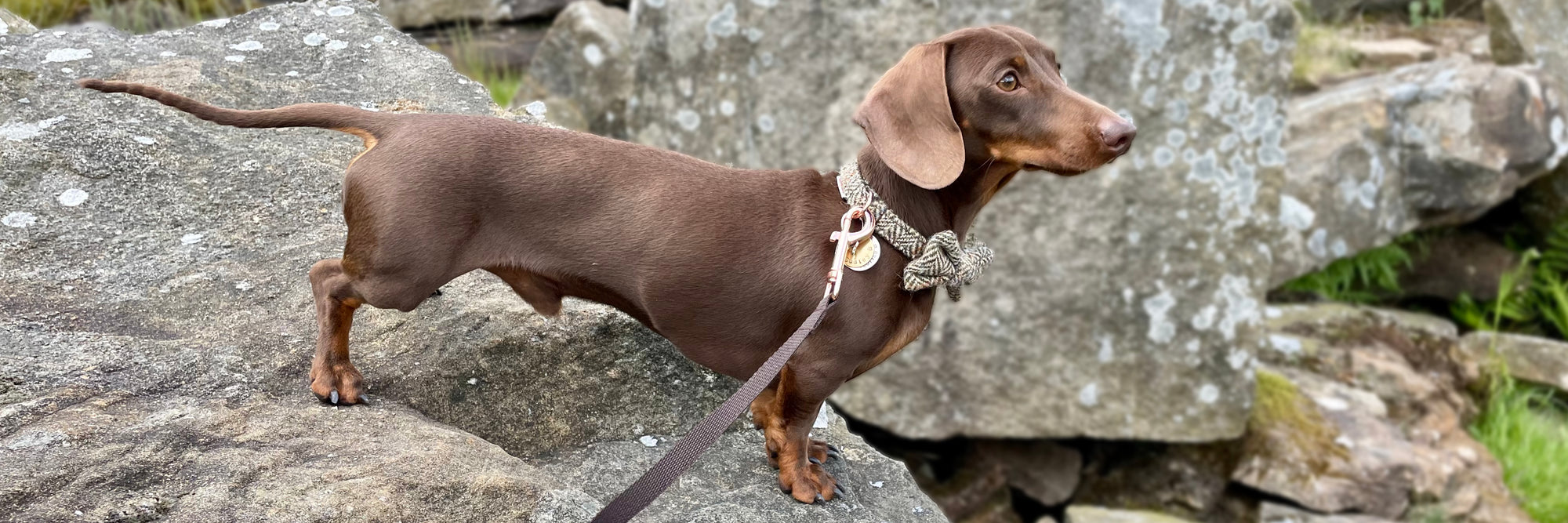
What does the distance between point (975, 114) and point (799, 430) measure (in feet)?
2.78

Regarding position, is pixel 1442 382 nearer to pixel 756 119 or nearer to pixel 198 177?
pixel 756 119

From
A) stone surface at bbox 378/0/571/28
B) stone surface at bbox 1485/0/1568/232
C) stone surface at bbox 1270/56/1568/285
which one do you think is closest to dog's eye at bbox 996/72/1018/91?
stone surface at bbox 1270/56/1568/285

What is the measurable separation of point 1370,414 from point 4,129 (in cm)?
585

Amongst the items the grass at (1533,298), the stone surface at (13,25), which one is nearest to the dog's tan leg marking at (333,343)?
the stone surface at (13,25)

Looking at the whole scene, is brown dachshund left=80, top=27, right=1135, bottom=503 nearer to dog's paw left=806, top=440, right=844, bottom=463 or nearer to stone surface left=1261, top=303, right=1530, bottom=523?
dog's paw left=806, top=440, right=844, bottom=463

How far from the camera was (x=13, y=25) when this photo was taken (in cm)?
443

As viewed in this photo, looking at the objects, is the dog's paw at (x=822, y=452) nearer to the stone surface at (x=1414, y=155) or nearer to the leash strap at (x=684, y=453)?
the leash strap at (x=684, y=453)

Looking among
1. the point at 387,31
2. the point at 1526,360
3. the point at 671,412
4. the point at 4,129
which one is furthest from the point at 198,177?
the point at 1526,360

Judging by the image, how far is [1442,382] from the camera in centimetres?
653

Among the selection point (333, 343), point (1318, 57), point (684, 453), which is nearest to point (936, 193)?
point (684, 453)

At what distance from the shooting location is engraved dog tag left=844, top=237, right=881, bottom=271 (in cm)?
266

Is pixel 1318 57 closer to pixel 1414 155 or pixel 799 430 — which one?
pixel 1414 155

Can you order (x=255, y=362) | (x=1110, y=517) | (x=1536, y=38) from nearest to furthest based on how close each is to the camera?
(x=255, y=362)
(x=1110, y=517)
(x=1536, y=38)

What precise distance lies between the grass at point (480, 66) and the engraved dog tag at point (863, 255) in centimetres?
485
